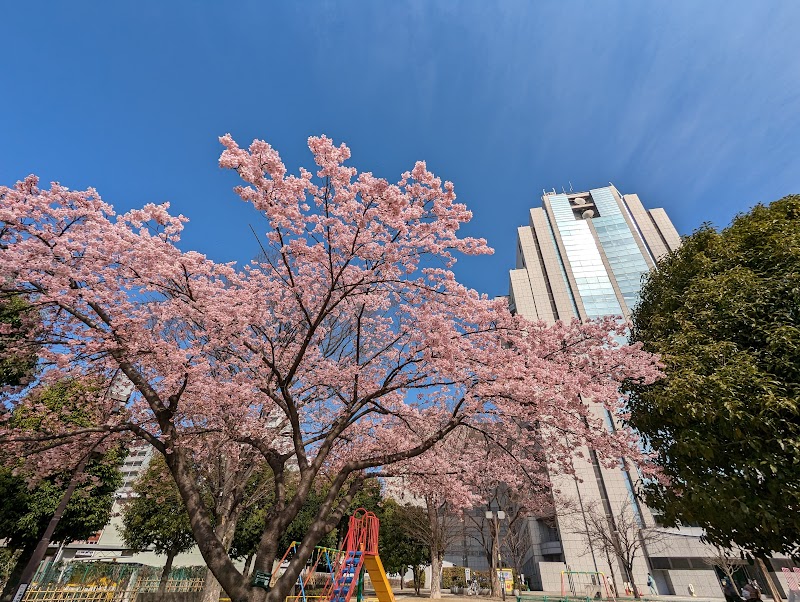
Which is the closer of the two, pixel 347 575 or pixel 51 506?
pixel 347 575

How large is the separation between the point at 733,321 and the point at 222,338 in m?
11.3

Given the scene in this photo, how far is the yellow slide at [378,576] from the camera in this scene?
38.3ft

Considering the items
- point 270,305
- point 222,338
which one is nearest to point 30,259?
A: point 222,338

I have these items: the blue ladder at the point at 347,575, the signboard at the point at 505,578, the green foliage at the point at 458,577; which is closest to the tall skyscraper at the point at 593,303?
the green foliage at the point at 458,577

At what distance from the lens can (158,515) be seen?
2081cm

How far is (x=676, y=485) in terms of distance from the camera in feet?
27.8

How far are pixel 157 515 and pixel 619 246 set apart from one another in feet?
154

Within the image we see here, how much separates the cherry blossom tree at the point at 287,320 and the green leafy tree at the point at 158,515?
13360 millimetres

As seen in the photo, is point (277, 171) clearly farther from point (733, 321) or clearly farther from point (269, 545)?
point (733, 321)

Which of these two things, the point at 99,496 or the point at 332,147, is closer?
the point at 332,147

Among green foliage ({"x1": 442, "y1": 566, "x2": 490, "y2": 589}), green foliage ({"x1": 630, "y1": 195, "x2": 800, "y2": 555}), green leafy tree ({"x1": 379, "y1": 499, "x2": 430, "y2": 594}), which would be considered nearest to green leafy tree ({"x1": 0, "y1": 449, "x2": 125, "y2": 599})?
green foliage ({"x1": 630, "y1": 195, "x2": 800, "y2": 555})

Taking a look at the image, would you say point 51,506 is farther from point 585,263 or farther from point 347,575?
point 585,263

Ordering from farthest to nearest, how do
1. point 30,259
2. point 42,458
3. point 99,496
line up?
point 99,496 < point 42,458 < point 30,259

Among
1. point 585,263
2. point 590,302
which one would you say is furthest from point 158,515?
point 585,263
